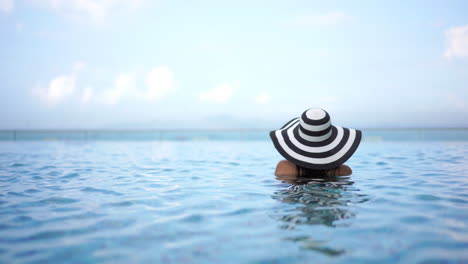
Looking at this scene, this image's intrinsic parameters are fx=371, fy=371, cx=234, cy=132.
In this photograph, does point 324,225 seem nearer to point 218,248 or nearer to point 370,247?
point 370,247

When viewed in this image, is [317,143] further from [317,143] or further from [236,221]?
[236,221]

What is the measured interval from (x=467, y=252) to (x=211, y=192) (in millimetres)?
3115

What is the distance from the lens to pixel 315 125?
4.44 m

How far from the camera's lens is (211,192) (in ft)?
16.4

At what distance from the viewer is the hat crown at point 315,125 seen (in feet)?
14.5

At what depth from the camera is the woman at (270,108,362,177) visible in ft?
14.6

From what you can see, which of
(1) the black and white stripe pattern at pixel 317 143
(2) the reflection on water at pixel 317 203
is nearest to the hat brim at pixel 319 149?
(1) the black and white stripe pattern at pixel 317 143

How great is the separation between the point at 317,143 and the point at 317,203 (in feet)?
2.85

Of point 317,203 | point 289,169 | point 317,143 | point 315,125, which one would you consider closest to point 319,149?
point 317,143

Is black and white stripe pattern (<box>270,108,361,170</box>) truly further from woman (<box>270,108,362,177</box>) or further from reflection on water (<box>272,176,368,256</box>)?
reflection on water (<box>272,176,368,256</box>)

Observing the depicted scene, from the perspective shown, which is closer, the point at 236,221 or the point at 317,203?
the point at 236,221

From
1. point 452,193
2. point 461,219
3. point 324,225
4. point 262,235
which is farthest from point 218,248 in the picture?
point 452,193

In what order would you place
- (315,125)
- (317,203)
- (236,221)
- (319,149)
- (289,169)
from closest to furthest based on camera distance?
(236,221) → (317,203) → (315,125) → (319,149) → (289,169)

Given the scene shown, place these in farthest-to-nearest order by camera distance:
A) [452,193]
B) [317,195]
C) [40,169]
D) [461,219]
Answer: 1. [40,169]
2. [452,193]
3. [317,195]
4. [461,219]
